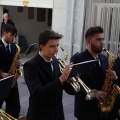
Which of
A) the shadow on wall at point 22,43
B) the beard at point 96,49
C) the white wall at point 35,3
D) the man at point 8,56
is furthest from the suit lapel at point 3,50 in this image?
the shadow on wall at point 22,43

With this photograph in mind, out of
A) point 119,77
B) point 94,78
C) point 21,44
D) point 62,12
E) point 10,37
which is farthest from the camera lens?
point 21,44

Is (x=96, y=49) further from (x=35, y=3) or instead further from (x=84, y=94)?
(x=35, y=3)

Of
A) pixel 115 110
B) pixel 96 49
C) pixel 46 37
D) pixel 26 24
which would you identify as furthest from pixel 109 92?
pixel 26 24

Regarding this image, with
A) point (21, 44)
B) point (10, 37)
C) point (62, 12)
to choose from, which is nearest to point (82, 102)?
point (10, 37)

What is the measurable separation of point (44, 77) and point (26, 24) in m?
11.3

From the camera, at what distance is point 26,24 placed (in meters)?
14.2

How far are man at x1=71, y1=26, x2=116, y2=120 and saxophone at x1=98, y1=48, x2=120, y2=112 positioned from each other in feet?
0.16

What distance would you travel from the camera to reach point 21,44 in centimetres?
1361

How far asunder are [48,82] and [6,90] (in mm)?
453

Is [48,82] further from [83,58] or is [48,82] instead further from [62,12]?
[62,12]

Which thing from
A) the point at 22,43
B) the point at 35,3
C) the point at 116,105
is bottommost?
the point at 22,43

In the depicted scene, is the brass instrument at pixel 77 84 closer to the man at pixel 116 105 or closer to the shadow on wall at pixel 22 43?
the man at pixel 116 105

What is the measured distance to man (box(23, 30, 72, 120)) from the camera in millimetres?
3070

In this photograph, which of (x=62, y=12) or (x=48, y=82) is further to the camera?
(x=62, y=12)
